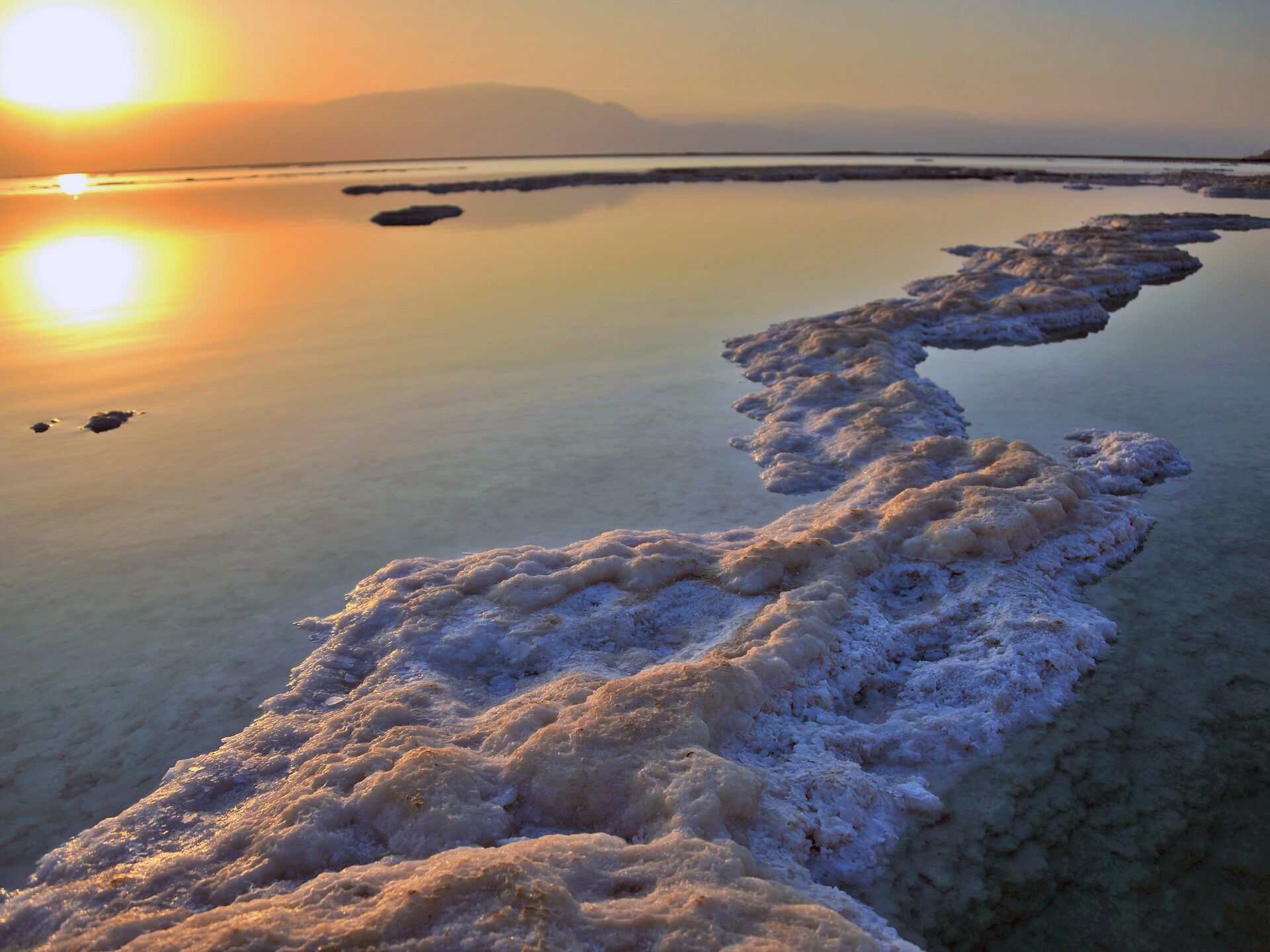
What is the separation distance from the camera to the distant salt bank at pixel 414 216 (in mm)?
33406

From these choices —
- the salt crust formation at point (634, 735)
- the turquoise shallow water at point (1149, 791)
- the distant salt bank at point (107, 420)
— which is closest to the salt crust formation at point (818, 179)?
the distant salt bank at point (107, 420)

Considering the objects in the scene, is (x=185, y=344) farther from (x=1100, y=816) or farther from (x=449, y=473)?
(x=1100, y=816)

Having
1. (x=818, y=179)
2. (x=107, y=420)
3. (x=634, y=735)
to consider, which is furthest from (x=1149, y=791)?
(x=818, y=179)

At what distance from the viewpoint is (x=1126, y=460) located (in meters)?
7.79

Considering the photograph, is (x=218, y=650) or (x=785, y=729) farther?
(x=218, y=650)

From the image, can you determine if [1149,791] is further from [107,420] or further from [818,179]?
[818,179]

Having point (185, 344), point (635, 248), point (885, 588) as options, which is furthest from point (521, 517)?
point (635, 248)

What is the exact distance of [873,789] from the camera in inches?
156

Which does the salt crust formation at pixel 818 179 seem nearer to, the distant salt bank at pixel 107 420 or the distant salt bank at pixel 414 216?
the distant salt bank at pixel 414 216

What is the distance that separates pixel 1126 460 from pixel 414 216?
103ft

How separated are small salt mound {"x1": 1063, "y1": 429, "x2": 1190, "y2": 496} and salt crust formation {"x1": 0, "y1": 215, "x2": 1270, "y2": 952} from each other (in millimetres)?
72

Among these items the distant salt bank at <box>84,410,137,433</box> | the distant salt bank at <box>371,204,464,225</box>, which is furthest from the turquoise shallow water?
the distant salt bank at <box>371,204,464,225</box>

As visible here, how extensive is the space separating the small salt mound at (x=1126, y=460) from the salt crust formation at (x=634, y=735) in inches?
2.8

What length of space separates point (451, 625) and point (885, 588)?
3.00 metres
